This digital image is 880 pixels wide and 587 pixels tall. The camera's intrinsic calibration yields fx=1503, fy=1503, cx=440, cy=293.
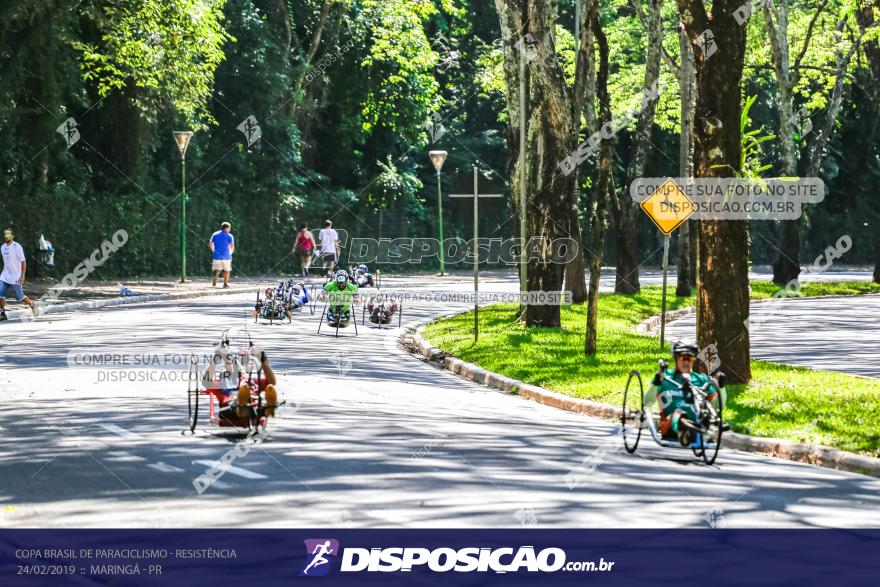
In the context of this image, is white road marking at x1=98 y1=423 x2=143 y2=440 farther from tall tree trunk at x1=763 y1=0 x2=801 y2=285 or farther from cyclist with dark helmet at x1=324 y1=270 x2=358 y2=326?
tall tree trunk at x1=763 y1=0 x2=801 y2=285

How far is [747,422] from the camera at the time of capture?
15141mm

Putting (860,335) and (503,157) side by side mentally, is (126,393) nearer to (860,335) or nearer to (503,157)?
(860,335)

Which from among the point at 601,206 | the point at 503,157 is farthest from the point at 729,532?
the point at 503,157

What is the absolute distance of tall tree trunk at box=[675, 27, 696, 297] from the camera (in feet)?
129

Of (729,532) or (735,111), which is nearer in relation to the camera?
(729,532)

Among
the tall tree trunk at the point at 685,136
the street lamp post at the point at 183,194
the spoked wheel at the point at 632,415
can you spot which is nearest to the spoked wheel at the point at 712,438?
the spoked wheel at the point at 632,415

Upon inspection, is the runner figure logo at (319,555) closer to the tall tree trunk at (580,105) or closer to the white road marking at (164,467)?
the white road marking at (164,467)

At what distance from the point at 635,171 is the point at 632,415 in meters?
27.3

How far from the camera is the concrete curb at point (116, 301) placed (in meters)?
31.9

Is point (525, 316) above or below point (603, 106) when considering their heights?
below

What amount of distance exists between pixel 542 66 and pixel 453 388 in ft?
31.1

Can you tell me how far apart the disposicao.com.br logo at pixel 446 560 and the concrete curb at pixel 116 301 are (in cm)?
2382

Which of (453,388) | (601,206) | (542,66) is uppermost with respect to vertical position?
(542,66)

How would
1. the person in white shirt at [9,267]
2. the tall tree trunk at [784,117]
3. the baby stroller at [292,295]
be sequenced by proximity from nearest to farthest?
the baby stroller at [292,295] → the person in white shirt at [9,267] → the tall tree trunk at [784,117]
